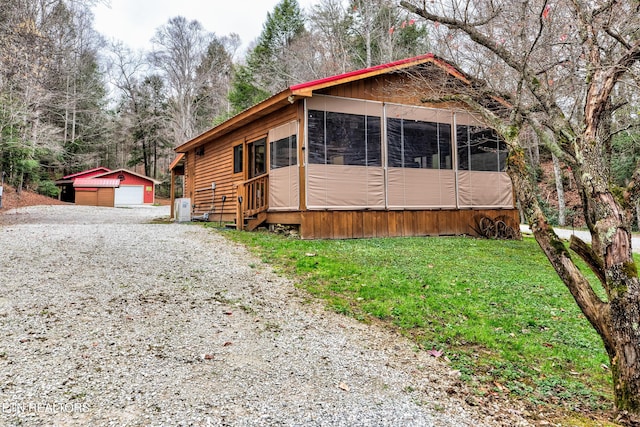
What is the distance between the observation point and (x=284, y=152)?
28.2 feet

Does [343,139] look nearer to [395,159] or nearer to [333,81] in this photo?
[333,81]

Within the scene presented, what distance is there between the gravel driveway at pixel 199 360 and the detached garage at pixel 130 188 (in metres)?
26.3

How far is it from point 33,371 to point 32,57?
10.8m

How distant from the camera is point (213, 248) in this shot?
6844mm

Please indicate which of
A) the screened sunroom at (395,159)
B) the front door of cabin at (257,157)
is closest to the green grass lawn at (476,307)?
the screened sunroom at (395,159)

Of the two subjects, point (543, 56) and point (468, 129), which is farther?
point (468, 129)

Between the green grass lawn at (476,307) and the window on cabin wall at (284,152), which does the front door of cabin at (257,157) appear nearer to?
the window on cabin wall at (284,152)

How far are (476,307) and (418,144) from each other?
222 inches

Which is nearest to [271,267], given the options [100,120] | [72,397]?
[72,397]

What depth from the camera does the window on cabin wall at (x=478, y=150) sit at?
9531mm

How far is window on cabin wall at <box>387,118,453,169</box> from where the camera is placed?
8.69 meters

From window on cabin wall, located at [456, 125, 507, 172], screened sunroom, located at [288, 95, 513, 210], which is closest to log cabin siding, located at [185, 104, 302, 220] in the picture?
screened sunroom, located at [288, 95, 513, 210]

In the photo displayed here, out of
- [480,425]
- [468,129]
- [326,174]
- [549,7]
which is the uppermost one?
[549,7]

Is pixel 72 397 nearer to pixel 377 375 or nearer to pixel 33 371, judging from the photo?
pixel 33 371
